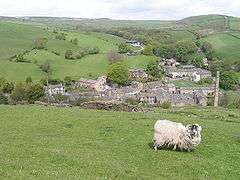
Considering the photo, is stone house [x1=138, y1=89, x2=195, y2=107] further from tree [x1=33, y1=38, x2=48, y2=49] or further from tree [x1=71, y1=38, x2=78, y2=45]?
tree [x1=71, y1=38, x2=78, y2=45]

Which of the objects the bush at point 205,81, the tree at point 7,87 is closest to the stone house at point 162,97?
the tree at point 7,87

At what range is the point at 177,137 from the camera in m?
24.3

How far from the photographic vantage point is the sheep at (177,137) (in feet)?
79.8

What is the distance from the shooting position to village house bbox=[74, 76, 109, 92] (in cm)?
14243

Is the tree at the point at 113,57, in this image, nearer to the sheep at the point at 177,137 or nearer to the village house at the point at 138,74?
the village house at the point at 138,74

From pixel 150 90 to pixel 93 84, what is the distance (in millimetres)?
17990

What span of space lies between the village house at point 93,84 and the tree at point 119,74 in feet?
11.9

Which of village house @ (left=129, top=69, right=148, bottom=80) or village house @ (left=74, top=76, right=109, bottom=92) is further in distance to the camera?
village house @ (left=129, top=69, right=148, bottom=80)

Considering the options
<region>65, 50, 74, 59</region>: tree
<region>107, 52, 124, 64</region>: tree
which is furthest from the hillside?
<region>65, 50, 74, 59</region>: tree

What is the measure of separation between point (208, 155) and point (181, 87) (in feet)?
469

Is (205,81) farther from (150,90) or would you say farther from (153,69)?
(150,90)

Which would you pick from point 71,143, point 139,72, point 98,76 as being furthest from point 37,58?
point 71,143

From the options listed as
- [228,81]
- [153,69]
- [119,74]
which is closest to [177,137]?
[119,74]

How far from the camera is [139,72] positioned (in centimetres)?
16588
